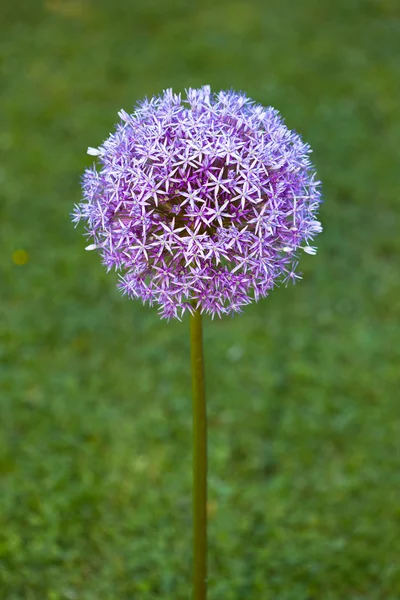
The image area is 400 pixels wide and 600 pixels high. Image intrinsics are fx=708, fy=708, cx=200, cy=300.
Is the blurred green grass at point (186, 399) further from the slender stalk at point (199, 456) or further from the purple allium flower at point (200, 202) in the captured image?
the purple allium flower at point (200, 202)

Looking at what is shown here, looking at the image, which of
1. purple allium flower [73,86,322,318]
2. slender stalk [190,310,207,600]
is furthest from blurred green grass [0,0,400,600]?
purple allium flower [73,86,322,318]

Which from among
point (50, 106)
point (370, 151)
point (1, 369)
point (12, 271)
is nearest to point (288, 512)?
point (1, 369)

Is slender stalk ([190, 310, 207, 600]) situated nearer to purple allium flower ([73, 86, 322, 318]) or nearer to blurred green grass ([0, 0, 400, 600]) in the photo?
purple allium flower ([73, 86, 322, 318])

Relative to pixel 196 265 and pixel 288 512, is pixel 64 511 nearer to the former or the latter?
pixel 288 512

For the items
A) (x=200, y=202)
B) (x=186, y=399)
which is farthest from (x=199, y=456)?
(x=186, y=399)

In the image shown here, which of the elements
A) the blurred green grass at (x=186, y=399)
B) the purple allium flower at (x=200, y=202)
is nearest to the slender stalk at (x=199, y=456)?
the purple allium flower at (x=200, y=202)

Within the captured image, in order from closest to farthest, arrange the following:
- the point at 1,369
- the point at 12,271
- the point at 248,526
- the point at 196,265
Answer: the point at 196,265 → the point at 248,526 → the point at 1,369 → the point at 12,271
